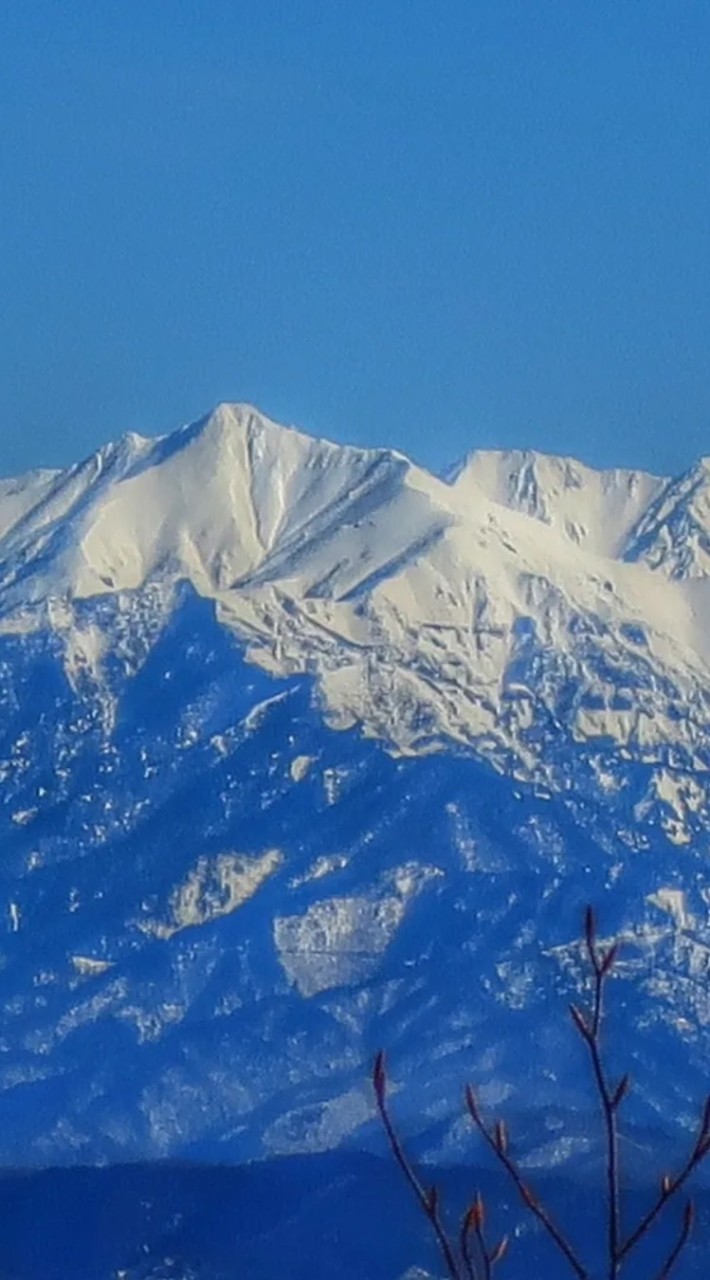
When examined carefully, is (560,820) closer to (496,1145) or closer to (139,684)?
(139,684)

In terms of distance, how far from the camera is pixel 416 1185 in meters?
5.88

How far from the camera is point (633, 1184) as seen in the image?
137 m

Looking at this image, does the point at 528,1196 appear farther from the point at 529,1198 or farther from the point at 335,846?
the point at 335,846

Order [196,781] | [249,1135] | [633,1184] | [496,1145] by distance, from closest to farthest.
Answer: [496,1145]
[633,1184]
[249,1135]
[196,781]

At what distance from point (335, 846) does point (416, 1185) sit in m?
179

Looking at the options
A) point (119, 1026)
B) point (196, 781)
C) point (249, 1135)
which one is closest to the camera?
point (249, 1135)

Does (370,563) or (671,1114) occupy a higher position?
(370,563)

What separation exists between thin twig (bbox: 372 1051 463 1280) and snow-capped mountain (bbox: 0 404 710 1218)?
149 metres

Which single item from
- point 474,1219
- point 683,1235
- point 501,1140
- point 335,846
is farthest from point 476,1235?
point 335,846

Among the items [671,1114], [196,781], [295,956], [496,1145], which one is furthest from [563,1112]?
[496,1145]

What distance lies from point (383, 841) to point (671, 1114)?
2693 centimetres

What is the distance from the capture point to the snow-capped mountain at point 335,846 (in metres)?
168

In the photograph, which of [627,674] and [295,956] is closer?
[295,956]

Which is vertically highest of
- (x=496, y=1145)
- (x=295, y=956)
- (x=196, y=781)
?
(x=196, y=781)
